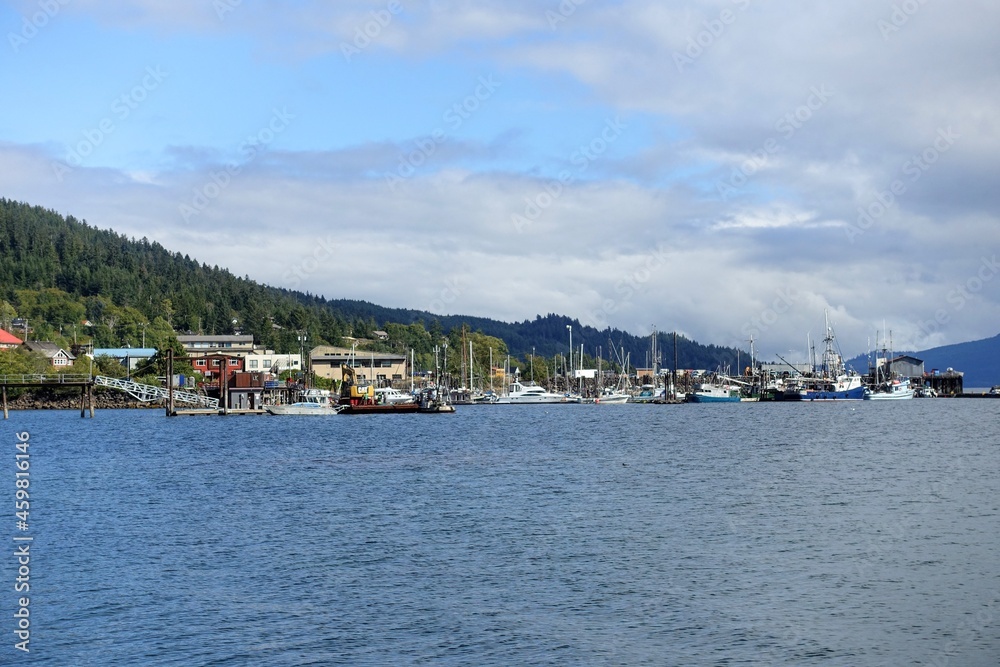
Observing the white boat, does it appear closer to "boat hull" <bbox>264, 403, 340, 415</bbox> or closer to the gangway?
"boat hull" <bbox>264, 403, 340, 415</bbox>

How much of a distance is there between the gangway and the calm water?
90.3 meters

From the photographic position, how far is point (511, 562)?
3275cm

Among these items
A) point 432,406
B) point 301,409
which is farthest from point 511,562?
point 432,406

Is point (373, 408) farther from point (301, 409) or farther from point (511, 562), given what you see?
point (511, 562)

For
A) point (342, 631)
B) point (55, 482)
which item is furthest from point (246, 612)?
point (55, 482)

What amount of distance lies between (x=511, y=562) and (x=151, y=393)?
482ft

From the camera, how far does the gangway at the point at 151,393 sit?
156225 millimetres

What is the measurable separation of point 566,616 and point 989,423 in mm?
115681

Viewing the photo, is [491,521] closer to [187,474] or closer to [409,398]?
[187,474]

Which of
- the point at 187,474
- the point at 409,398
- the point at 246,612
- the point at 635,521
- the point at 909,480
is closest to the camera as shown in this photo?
the point at 246,612

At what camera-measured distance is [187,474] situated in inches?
2394

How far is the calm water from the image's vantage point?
23.9m

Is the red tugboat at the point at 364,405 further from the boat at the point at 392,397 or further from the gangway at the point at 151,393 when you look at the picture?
the gangway at the point at 151,393

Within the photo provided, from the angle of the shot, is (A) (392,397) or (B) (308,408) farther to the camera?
(A) (392,397)
